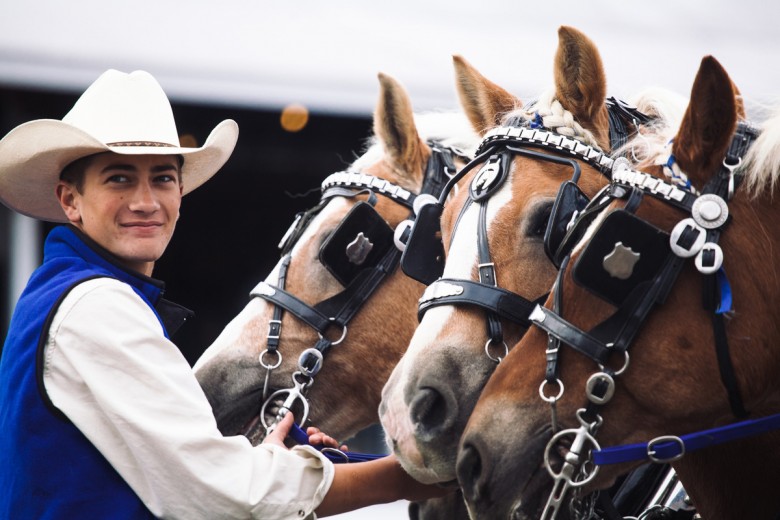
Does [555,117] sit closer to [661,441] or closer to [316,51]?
[661,441]

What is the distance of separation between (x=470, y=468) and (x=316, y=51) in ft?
20.1

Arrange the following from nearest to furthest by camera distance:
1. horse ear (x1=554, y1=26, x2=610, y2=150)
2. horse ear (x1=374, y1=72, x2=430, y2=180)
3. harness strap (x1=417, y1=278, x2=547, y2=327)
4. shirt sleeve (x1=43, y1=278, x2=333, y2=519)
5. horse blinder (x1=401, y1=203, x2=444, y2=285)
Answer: shirt sleeve (x1=43, y1=278, x2=333, y2=519)
harness strap (x1=417, y1=278, x2=547, y2=327)
horse ear (x1=554, y1=26, x2=610, y2=150)
horse blinder (x1=401, y1=203, x2=444, y2=285)
horse ear (x1=374, y1=72, x2=430, y2=180)

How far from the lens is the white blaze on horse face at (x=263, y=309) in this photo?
2.98 m

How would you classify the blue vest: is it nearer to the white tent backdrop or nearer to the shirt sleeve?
the shirt sleeve

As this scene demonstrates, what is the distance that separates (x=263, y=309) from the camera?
3062 mm

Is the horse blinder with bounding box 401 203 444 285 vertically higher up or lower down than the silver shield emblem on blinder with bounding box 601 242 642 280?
lower down

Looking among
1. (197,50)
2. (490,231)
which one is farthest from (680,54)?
(490,231)

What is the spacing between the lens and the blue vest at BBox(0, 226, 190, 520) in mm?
1791

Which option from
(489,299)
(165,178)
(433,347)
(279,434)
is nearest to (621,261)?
(489,299)

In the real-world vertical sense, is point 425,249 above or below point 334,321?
above

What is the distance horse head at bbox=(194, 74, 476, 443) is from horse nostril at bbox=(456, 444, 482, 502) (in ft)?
3.31

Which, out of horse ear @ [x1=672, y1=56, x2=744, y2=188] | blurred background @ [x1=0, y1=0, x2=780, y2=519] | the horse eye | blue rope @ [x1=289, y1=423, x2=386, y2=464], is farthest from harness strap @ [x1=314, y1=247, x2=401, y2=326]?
blurred background @ [x1=0, y1=0, x2=780, y2=519]

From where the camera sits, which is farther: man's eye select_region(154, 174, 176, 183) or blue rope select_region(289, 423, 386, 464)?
blue rope select_region(289, 423, 386, 464)

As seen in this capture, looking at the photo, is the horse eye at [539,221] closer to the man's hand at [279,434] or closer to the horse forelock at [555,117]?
the horse forelock at [555,117]
